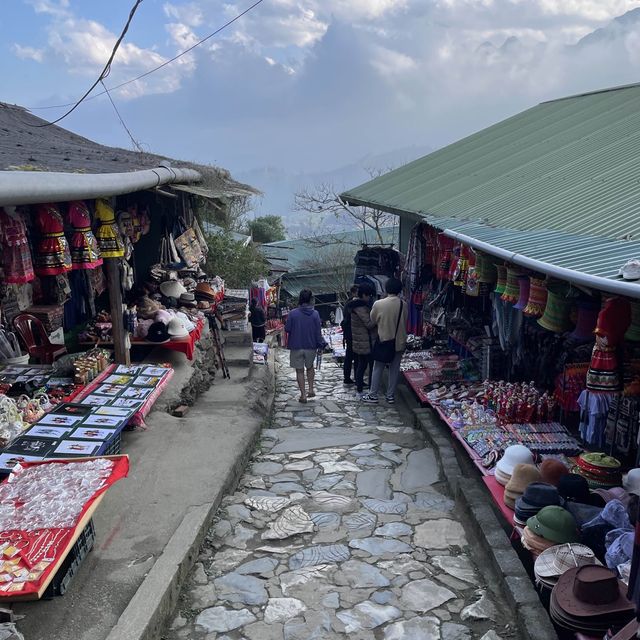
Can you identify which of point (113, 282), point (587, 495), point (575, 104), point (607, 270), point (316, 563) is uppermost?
point (575, 104)

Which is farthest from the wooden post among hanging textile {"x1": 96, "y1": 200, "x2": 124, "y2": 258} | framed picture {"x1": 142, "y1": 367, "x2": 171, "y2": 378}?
framed picture {"x1": 142, "y1": 367, "x2": 171, "y2": 378}

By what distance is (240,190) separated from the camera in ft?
40.9

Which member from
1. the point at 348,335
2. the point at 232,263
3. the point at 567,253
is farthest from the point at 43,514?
the point at 232,263

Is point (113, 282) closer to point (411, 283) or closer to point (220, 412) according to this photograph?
point (220, 412)

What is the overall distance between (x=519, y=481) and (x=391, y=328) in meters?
5.07

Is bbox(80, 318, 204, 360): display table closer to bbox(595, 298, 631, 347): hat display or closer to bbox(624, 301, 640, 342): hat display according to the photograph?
bbox(595, 298, 631, 347): hat display

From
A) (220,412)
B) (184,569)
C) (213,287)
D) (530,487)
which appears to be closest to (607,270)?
(530,487)

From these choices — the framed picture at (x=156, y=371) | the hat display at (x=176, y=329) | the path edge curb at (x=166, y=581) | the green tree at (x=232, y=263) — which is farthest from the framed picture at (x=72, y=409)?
the green tree at (x=232, y=263)

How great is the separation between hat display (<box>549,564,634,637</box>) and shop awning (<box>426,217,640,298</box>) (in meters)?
1.84

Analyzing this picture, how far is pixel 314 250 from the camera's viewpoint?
3453 cm

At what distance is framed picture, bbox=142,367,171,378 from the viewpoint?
8.64 m

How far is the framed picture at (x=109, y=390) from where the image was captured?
776 centimetres

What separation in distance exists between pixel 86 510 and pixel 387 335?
6.52 metres

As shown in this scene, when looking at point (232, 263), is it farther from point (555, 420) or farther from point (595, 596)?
A: point (595, 596)
